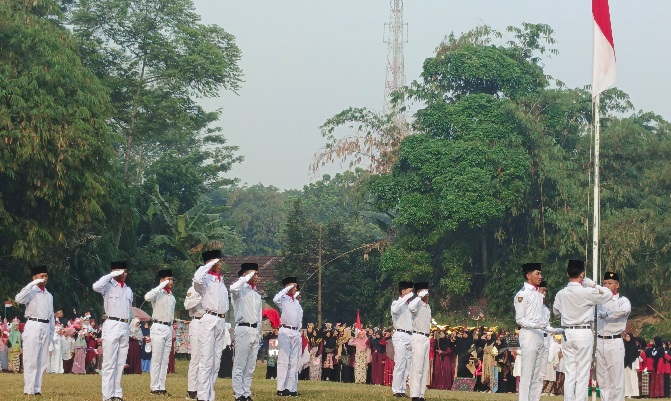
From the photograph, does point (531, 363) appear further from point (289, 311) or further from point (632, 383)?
point (632, 383)

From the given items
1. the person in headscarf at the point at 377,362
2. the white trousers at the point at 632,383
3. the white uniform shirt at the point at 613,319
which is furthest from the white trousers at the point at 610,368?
the person in headscarf at the point at 377,362

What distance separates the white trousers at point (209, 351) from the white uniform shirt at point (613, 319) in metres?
5.38

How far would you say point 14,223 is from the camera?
3722 centimetres

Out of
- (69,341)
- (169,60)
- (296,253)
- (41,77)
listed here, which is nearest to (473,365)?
(69,341)

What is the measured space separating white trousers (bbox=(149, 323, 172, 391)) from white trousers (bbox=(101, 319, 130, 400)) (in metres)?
2.46

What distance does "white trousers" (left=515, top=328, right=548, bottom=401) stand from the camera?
16.5m

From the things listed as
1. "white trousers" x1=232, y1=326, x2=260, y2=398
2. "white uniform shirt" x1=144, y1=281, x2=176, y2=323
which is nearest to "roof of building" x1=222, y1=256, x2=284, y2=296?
"white uniform shirt" x1=144, y1=281, x2=176, y2=323

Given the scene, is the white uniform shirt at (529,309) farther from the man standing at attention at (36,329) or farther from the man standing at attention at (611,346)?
the man standing at attention at (36,329)

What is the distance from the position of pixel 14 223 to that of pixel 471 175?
19.2m

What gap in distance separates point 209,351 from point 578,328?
521 cm

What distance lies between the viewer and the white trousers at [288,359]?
20109mm

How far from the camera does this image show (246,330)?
730 inches

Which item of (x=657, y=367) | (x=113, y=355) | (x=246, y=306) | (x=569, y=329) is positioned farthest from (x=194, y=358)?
(x=657, y=367)

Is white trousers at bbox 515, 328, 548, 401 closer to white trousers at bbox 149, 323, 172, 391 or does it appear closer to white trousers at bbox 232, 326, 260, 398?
white trousers at bbox 232, 326, 260, 398
